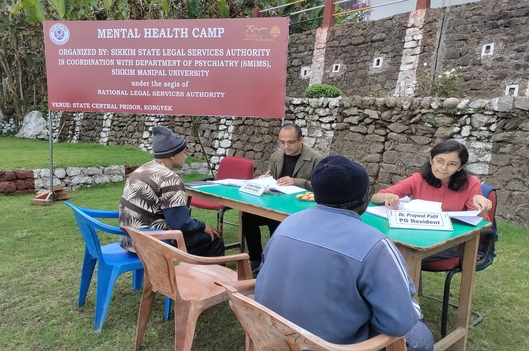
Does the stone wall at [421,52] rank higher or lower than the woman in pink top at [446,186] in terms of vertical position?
higher

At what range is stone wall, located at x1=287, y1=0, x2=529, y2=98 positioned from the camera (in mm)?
7828

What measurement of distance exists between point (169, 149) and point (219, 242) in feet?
2.60

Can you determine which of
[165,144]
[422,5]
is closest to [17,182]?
[165,144]

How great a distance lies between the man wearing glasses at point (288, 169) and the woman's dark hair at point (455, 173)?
1.07m

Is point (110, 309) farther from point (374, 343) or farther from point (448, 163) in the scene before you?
point (448, 163)

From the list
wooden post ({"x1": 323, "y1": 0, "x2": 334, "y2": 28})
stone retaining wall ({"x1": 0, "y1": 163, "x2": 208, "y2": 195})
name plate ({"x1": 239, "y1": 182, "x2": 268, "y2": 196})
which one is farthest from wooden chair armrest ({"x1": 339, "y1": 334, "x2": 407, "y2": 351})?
wooden post ({"x1": 323, "y1": 0, "x2": 334, "y2": 28})

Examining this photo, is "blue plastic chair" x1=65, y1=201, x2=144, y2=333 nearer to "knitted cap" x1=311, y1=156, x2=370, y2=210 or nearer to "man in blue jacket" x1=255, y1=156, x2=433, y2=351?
"man in blue jacket" x1=255, y1=156, x2=433, y2=351

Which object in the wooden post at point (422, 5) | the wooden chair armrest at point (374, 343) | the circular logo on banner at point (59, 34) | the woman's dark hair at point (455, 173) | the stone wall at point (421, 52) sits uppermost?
the wooden post at point (422, 5)

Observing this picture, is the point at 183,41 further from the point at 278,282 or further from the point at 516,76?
the point at 516,76

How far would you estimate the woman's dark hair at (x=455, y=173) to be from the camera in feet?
8.66

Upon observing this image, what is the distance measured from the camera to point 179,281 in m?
2.35

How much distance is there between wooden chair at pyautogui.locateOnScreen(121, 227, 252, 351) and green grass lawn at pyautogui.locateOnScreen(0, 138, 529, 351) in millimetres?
418

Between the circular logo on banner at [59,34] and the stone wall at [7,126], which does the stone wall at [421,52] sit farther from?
the stone wall at [7,126]

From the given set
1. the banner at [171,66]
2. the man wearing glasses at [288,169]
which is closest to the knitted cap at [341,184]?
the man wearing glasses at [288,169]
